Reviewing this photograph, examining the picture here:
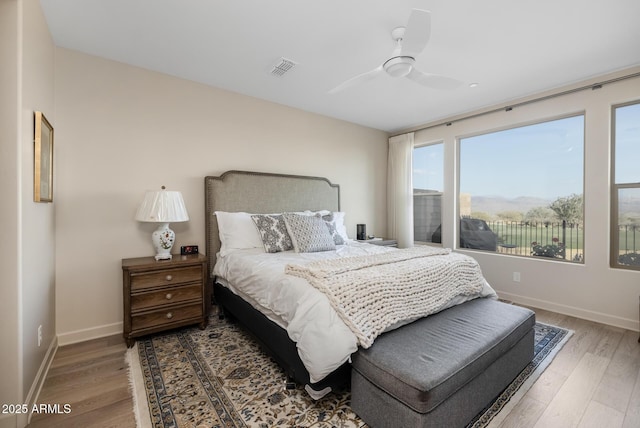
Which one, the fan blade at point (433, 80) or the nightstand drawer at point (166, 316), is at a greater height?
the fan blade at point (433, 80)

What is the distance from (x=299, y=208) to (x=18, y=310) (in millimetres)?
2737

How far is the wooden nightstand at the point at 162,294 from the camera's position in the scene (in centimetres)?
237

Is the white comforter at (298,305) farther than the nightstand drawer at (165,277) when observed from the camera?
No

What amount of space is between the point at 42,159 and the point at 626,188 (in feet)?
16.6

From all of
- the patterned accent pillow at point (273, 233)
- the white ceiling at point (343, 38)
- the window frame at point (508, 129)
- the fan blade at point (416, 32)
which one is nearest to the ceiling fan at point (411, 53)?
the fan blade at point (416, 32)

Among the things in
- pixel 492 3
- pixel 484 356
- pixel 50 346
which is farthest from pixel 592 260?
pixel 50 346

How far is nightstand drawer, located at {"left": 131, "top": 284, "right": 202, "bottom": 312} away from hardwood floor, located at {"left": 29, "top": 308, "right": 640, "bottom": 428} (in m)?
0.40

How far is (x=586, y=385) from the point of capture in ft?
6.31

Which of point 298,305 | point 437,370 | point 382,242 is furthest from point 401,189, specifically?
point 437,370

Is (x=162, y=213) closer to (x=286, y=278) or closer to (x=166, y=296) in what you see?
(x=166, y=296)

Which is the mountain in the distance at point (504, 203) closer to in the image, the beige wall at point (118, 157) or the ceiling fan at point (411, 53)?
the ceiling fan at point (411, 53)

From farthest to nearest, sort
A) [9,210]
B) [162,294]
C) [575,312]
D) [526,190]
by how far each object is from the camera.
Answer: [526,190] → [575,312] → [162,294] → [9,210]

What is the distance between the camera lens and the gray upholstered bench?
1.34 meters

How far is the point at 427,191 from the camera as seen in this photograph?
4645mm
